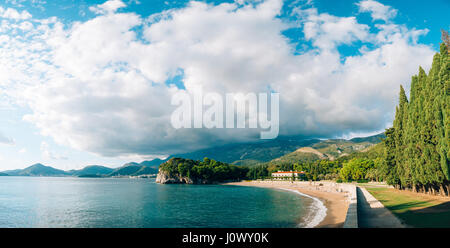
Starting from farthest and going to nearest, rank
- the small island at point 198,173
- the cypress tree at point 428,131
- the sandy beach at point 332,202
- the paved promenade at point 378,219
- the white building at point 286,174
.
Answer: the small island at point 198,173 → the white building at point 286,174 → the cypress tree at point 428,131 → the sandy beach at point 332,202 → the paved promenade at point 378,219

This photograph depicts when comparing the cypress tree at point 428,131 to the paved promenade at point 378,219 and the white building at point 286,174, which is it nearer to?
the paved promenade at point 378,219

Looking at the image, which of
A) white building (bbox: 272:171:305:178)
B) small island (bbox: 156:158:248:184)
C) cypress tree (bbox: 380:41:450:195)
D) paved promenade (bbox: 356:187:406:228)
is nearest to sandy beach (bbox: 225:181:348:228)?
paved promenade (bbox: 356:187:406:228)

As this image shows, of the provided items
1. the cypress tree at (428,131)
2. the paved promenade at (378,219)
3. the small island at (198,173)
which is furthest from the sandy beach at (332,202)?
the small island at (198,173)

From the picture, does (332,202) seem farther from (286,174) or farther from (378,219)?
(286,174)

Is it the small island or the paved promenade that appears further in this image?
the small island

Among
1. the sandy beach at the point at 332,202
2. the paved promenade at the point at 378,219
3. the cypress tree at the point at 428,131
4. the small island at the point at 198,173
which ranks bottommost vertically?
the small island at the point at 198,173

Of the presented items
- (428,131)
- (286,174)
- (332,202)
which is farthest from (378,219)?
(286,174)

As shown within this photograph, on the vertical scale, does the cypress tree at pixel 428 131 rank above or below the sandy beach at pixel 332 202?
above

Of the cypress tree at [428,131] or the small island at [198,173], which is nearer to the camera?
the cypress tree at [428,131]

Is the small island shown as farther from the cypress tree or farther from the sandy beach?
the cypress tree
